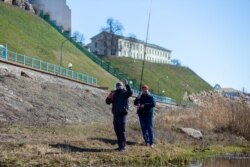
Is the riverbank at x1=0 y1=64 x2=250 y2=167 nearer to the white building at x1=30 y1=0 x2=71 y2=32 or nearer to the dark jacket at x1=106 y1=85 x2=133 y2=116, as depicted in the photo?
the dark jacket at x1=106 y1=85 x2=133 y2=116

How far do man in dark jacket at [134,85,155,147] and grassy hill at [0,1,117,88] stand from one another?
160 feet

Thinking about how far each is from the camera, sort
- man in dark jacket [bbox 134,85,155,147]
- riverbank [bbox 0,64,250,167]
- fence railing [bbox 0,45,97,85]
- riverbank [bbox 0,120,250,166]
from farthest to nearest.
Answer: fence railing [bbox 0,45,97,85] → man in dark jacket [bbox 134,85,155,147] → riverbank [bbox 0,64,250,167] → riverbank [bbox 0,120,250,166]

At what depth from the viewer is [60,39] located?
282 feet

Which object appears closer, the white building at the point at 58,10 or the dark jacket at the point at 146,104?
the dark jacket at the point at 146,104

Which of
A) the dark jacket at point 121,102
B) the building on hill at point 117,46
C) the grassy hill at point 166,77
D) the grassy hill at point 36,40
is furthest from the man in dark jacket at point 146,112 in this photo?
the building on hill at point 117,46

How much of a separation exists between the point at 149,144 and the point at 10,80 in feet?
49.2

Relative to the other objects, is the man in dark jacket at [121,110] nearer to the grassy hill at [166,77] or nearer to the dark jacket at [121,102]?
the dark jacket at [121,102]

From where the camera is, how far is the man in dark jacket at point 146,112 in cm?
1489

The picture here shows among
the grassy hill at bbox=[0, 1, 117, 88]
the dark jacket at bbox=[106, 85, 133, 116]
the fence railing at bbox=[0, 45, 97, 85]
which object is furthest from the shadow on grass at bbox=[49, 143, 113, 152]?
the grassy hill at bbox=[0, 1, 117, 88]

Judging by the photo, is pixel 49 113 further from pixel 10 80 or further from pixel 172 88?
pixel 172 88

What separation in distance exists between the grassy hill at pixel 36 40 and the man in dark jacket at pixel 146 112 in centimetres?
4884

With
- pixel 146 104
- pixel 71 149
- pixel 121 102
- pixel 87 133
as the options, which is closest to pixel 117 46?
pixel 87 133

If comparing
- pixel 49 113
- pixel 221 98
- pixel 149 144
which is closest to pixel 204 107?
pixel 221 98

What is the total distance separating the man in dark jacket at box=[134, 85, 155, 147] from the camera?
1489 centimetres
